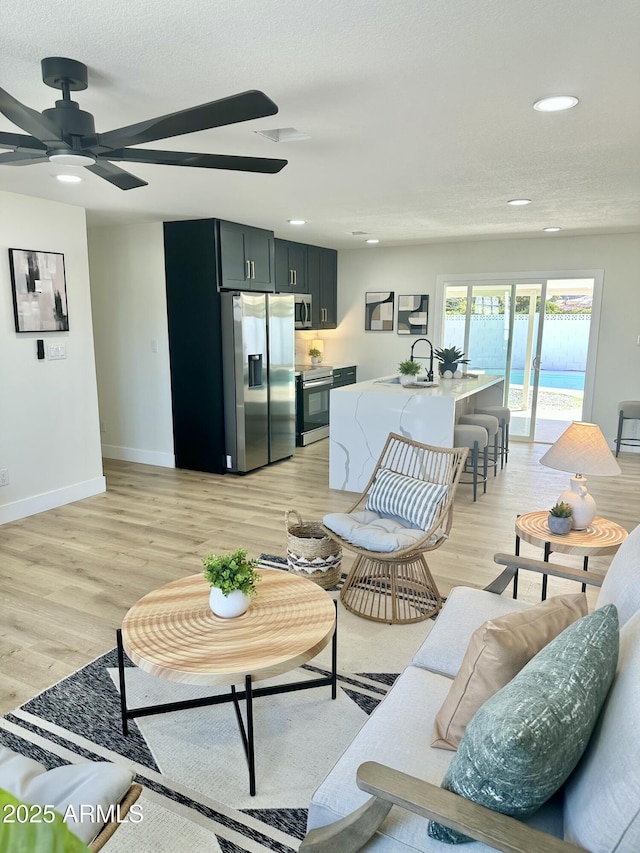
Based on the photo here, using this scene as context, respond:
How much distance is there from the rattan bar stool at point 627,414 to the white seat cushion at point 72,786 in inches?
246

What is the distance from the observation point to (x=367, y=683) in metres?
2.33

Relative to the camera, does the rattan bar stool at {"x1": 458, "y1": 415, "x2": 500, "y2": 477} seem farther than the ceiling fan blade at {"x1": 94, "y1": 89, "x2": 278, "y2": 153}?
Yes

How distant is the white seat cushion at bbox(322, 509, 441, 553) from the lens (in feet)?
9.04

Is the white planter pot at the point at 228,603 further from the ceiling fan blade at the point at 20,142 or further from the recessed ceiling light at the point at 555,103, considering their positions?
the recessed ceiling light at the point at 555,103

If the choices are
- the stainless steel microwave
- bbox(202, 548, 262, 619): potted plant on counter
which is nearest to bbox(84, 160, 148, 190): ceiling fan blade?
bbox(202, 548, 262, 619): potted plant on counter

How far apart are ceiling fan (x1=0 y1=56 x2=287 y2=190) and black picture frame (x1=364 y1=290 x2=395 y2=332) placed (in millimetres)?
5325

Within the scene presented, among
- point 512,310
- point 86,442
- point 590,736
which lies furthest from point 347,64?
point 512,310

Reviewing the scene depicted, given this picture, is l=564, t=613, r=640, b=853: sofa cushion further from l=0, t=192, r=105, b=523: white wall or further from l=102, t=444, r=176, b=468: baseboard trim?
l=102, t=444, r=176, b=468: baseboard trim

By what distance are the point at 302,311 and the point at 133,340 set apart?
2.13 metres

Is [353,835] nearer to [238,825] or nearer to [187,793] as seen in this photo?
[238,825]

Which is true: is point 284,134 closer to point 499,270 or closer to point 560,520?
point 560,520

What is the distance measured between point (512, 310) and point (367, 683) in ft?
18.3

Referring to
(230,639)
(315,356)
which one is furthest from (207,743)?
(315,356)

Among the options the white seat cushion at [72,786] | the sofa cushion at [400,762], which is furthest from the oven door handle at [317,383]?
the white seat cushion at [72,786]
